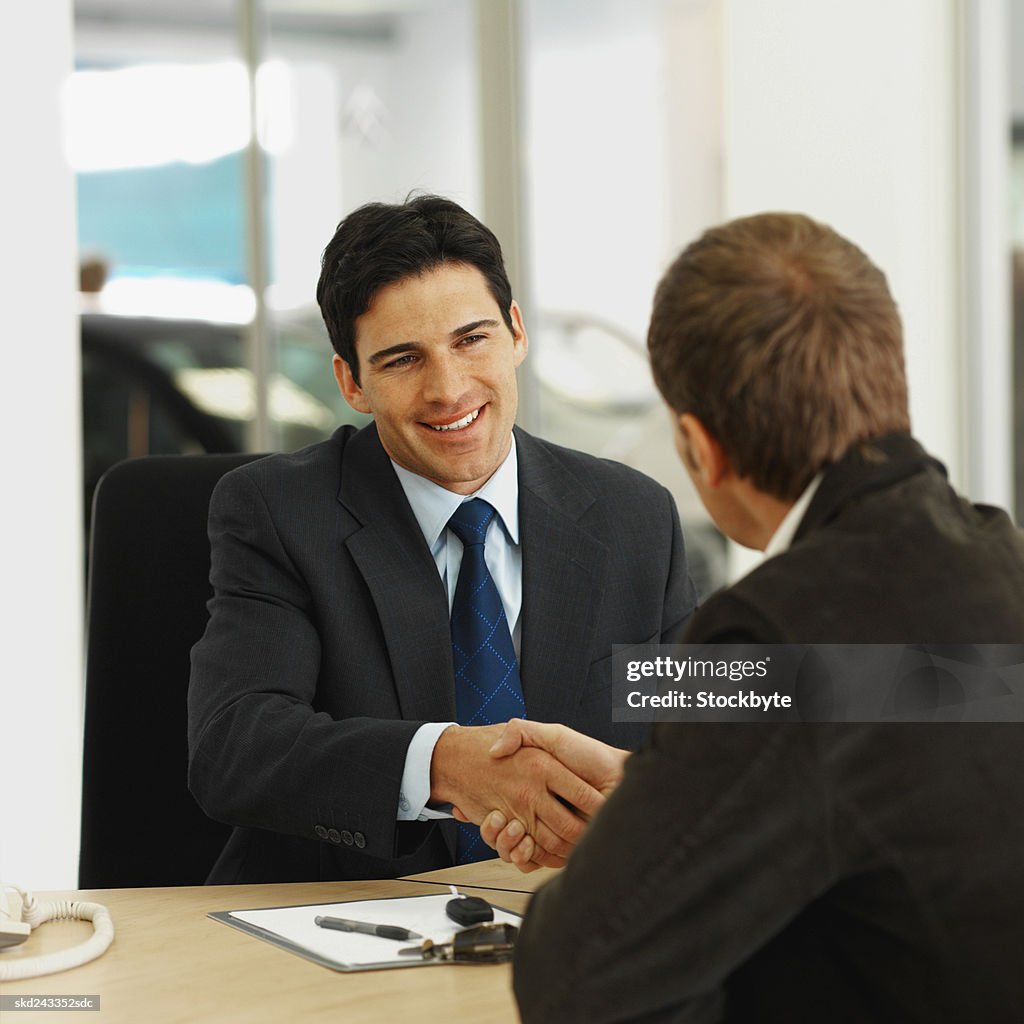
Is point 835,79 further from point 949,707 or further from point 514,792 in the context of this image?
point 949,707

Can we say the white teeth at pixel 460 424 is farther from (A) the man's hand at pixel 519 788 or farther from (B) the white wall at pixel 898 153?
(B) the white wall at pixel 898 153

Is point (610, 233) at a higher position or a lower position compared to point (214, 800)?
higher

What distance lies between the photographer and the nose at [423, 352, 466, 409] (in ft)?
6.32

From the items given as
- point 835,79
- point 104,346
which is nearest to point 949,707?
point 835,79

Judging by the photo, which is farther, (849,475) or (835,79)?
(835,79)

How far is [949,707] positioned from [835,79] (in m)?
3.66

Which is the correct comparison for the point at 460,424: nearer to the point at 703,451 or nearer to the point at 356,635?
the point at 356,635

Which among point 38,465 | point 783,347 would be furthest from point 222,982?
point 38,465

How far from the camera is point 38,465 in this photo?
3.59 metres

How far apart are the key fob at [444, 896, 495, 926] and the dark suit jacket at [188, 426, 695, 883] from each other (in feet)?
0.73

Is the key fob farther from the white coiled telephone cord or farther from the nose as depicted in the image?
the nose

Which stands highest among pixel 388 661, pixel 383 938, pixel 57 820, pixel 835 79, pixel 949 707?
pixel 835 79

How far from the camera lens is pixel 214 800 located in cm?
171

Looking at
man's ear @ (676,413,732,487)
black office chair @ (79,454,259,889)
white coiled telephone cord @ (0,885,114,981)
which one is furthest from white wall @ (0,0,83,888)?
man's ear @ (676,413,732,487)
